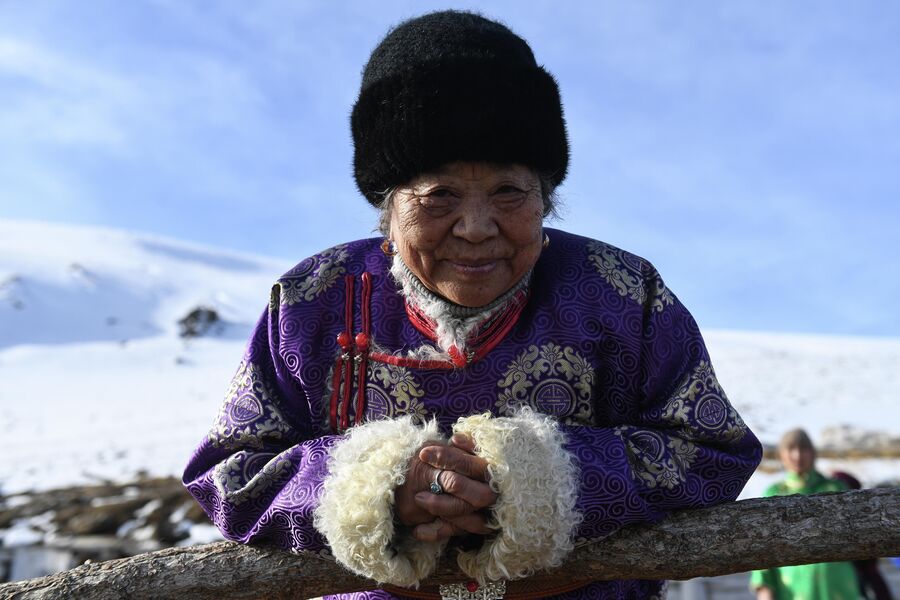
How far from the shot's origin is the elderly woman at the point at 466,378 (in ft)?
5.95

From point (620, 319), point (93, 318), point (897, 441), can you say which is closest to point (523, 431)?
point (620, 319)

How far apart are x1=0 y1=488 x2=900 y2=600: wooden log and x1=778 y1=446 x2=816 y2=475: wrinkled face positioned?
3.45 m

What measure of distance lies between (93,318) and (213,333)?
846 centimetres

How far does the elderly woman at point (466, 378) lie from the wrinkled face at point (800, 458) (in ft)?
11.0

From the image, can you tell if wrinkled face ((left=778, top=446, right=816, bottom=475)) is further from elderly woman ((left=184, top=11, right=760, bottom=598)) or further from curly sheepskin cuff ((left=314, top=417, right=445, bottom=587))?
curly sheepskin cuff ((left=314, top=417, right=445, bottom=587))

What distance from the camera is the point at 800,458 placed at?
515 centimetres

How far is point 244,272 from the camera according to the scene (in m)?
71.1

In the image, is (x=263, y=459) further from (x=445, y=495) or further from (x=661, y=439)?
(x=661, y=439)

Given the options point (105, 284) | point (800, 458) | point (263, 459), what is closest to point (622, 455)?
point (263, 459)

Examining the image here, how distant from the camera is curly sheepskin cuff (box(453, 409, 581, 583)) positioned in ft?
5.81

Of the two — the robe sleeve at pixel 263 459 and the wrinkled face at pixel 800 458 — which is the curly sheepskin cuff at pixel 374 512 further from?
the wrinkled face at pixel 800 458

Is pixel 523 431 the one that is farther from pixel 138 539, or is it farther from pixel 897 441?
pixel 897 441

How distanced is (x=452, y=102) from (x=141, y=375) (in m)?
26.5

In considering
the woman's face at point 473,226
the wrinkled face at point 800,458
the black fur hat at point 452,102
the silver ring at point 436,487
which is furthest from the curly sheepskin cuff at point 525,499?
the wrinkled face at point 800,458
